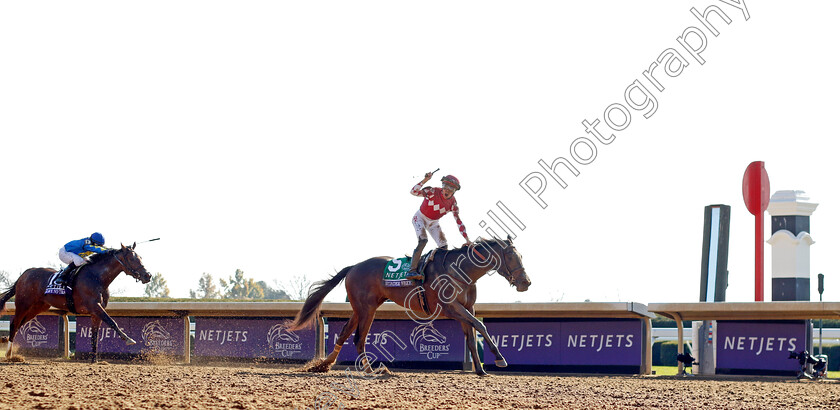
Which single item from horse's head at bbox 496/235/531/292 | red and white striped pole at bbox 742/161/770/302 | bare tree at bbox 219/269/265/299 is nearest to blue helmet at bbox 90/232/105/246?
horse's head at bbox 496/235/531/292

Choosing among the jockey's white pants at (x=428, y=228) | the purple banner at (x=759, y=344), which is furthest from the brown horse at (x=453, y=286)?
the purple banner at (x=759, y=344)

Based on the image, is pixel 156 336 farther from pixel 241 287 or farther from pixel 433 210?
pixel 241 287

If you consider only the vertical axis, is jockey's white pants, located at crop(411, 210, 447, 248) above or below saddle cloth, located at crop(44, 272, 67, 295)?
above

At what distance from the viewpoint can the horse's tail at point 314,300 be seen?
13.0 meters

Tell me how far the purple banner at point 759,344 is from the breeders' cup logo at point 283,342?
762 centimetres

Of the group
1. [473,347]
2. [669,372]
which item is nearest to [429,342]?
[473,347]

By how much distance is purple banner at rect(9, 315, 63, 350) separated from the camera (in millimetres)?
18844

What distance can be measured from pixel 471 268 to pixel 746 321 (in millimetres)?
5946

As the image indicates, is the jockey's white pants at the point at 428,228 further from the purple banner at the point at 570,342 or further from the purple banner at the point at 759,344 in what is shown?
the purple banner at the point at 759,344

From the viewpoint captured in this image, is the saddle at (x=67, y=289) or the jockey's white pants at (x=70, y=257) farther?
the jockey's white pants at (x=70, y=257)

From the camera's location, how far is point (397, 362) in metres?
16.2

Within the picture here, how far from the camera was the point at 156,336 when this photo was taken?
1802 cm

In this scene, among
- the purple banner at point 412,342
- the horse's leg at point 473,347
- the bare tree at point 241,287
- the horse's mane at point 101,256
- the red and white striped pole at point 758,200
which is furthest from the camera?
the bare tree at point 241,287

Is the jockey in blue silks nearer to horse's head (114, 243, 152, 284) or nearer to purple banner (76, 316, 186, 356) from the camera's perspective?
horse's head (114, 243, 152, 284)
